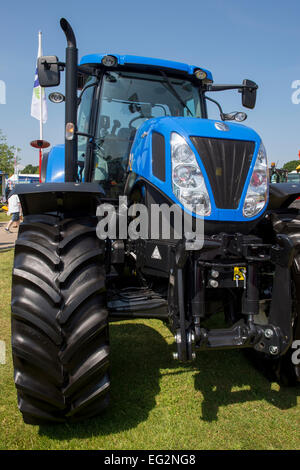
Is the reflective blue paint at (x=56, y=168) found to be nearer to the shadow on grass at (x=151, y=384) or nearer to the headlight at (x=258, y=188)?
the shadow on grass at (x=151, y=384)

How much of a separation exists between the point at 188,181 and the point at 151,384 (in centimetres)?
155

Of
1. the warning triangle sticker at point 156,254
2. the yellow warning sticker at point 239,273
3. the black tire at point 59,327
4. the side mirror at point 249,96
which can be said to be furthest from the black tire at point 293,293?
the black tire at point 59,327

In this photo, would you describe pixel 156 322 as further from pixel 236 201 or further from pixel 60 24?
pixel 60 24

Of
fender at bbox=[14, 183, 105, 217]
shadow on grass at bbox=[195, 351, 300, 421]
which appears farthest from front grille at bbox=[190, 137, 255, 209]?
shadow on grass at bbox=[195, 351, 300, 421]

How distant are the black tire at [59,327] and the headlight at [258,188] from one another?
3.35ft

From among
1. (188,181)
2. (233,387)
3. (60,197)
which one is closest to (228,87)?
(188,181)

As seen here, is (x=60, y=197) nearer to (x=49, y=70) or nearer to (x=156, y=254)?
(x=156, y=254)

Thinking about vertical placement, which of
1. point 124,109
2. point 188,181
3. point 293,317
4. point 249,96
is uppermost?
point 249,96

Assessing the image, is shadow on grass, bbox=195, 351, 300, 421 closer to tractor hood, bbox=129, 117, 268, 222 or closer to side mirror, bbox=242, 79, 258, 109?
tractor hood, bbox=129, 117, 268, 222

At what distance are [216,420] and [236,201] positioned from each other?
141cm

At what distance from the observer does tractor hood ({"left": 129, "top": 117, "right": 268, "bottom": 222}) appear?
8.08ft

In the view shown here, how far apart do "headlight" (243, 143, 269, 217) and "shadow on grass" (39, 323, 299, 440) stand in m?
1.33

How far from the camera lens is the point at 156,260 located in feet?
8.57
